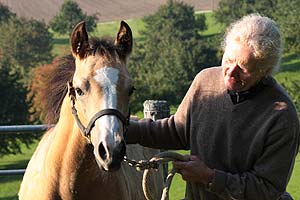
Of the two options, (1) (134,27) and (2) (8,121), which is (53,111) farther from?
(1) (134,27)

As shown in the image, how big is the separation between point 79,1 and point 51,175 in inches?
2741

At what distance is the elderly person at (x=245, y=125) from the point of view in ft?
7.83

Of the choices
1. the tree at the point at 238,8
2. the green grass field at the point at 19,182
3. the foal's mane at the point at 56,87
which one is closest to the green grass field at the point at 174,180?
the green grass field at the point at 19,182

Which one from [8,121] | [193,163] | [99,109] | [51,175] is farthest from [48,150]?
[8,121]

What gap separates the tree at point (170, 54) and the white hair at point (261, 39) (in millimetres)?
35302

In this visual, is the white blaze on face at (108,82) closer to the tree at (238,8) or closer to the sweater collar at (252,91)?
the sweater collar at (252,91)

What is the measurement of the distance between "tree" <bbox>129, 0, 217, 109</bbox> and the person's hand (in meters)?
35.2

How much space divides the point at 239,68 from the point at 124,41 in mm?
812

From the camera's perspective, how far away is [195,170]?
243 cm

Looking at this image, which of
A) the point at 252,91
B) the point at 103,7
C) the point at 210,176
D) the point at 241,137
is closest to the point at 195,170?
the point at 210,176

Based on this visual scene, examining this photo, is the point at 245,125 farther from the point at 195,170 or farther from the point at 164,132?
the point at 164,132

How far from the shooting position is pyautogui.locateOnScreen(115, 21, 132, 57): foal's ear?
2.99 meters

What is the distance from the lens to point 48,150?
3309 mm

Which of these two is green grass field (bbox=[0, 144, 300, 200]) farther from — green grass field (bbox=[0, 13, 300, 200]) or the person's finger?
the person's finger
